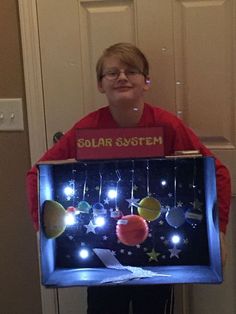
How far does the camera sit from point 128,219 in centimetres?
134

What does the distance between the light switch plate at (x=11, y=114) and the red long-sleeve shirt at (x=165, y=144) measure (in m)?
0.35

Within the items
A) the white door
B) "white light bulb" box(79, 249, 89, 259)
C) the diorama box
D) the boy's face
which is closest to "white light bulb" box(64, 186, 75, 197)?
the diorama box

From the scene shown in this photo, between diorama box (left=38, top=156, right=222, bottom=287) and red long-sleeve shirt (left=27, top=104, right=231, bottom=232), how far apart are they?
51 millimetres

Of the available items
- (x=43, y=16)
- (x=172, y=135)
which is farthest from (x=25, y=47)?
(x=172, y=135)

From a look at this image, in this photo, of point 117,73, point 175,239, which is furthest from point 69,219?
point 117,73

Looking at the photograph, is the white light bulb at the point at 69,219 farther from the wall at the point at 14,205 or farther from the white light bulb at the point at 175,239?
the wall at the point at 14,205

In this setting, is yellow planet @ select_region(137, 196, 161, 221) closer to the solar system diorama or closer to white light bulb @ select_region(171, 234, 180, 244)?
the solar system diorama

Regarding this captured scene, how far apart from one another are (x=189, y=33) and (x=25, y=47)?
539mm

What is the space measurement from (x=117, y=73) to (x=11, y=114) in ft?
1.82

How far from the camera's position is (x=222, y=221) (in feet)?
4.67

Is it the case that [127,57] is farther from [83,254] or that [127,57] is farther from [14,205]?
[14,205]

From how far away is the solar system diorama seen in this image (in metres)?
1.35

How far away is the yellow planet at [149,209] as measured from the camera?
1.34 metres

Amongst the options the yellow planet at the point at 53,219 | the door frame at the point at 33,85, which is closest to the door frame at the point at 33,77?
the door frame at the point at 33,85
